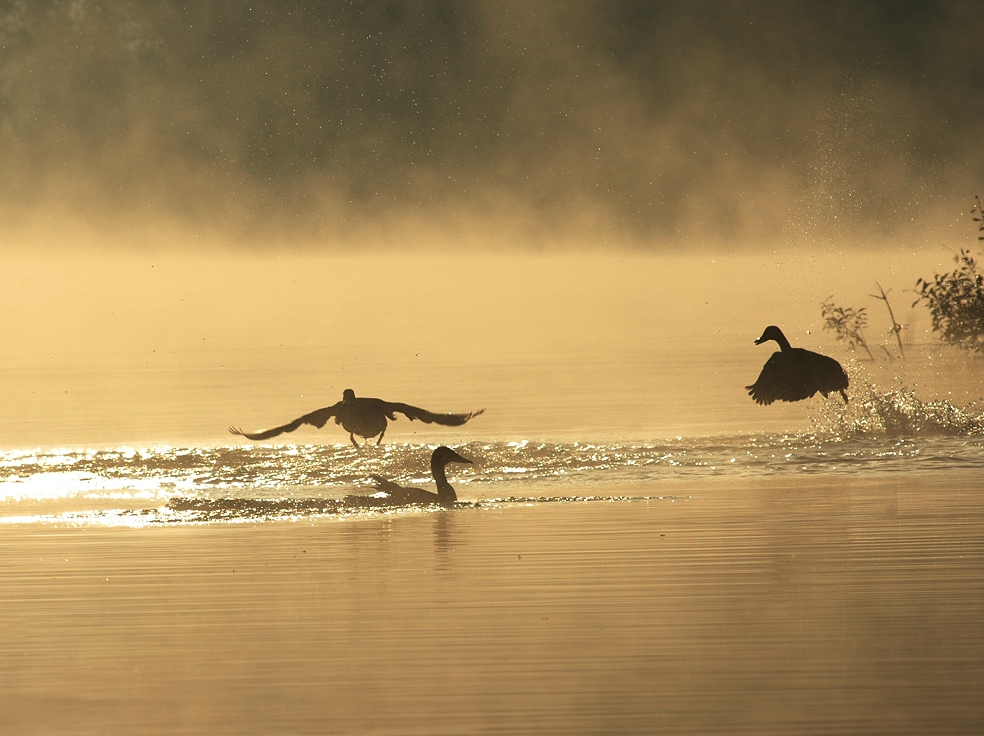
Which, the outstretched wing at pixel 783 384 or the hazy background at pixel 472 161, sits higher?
the hazy background at pixel 472 161

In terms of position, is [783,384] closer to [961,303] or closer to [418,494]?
[418,494]

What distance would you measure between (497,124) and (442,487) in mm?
138151

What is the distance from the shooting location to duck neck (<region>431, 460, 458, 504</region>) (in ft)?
60.2

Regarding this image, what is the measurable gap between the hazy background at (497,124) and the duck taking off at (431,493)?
104m

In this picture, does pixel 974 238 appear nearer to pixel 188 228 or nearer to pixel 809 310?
pixel 809 310

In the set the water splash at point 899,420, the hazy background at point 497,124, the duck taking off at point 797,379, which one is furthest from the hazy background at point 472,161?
the duck taking off at point 797,379

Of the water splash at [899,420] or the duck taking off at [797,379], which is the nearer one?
the duck taking off at [797,379]

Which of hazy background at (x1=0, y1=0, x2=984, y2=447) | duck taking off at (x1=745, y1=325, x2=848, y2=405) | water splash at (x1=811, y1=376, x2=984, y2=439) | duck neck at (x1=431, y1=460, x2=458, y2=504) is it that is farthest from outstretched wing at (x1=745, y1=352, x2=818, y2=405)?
hazy background at (x1=0, y1=0, x2=984, y2=447)

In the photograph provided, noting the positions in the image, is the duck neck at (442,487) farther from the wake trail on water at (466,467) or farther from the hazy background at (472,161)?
the hazy background at (472,161)

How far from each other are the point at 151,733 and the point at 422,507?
27.9 ft

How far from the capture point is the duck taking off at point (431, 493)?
18406mm

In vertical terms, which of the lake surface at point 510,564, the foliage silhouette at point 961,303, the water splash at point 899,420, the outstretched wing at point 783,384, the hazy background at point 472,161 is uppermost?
the hazy background at point 472,161

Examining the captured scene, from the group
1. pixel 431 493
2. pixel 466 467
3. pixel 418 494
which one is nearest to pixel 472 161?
pixel 466 467

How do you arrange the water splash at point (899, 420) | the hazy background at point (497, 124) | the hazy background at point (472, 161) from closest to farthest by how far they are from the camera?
the water splash at point (899, 420), the hazy background at point (472, 161), the hazy background at point (497, 124)
